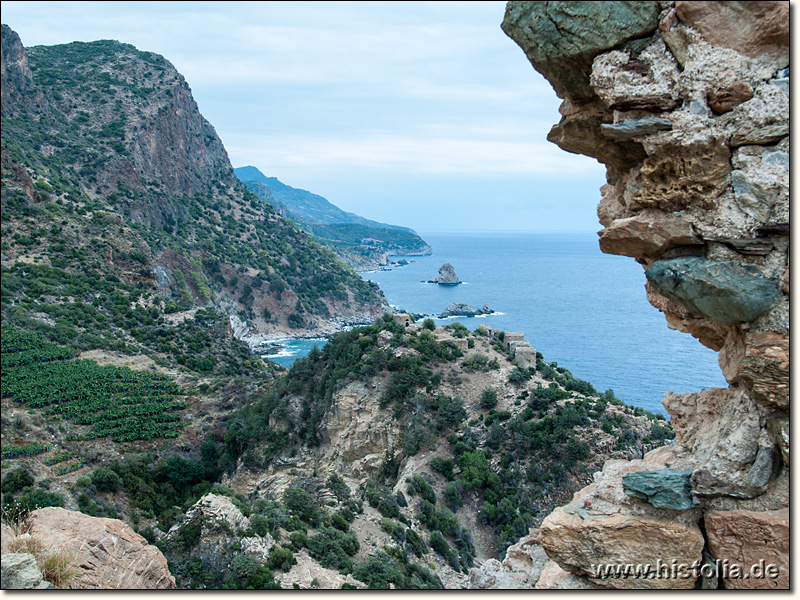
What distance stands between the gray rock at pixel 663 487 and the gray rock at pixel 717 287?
193 centimetres

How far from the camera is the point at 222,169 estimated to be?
10819 cm

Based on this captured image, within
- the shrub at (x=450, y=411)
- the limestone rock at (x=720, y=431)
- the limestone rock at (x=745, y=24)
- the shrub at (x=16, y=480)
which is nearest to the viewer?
the limestone rock at (x=745, y=24)

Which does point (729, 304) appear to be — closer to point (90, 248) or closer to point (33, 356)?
point (33, 356)

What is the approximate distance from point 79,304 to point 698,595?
49876mm

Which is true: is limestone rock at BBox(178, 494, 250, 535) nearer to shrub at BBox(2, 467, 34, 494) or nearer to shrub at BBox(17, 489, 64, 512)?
shrub at BBox(17, 489, 64, 512)

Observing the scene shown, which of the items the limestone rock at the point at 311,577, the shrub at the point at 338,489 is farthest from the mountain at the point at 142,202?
the limestone rock at the point at 311,577

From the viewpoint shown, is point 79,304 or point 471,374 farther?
point 79,304

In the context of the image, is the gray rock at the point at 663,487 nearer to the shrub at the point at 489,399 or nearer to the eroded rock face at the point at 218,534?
the eroded rock face at the point at 218,534

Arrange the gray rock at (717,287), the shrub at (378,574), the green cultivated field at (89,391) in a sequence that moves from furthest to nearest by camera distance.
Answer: the green cultivated field at (89,391)
the shrub at (378,574)
the gray rock at (717,287)

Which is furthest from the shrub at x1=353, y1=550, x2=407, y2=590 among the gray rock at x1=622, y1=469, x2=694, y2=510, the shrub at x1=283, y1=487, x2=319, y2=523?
the gray rock at x1=622, y1=469, x2=694, y2=510

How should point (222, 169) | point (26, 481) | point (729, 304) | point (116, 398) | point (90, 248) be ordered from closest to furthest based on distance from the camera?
point (729, 304), point (26, 481), point (116, 398), point (90, 248), point (222, 169)

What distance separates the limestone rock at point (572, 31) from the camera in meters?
6.14

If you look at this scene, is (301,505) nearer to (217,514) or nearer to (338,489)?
(338,489)

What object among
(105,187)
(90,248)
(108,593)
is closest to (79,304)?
(90,248)
